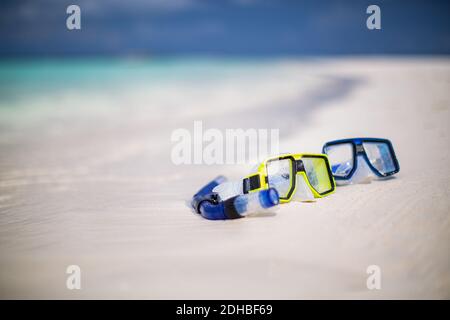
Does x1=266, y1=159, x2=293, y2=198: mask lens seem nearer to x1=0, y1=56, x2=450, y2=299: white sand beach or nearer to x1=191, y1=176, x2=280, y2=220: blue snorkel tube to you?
x1=0, y1=56, x2=450, y2=299: white sand beach

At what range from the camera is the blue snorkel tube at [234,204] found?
3.64m

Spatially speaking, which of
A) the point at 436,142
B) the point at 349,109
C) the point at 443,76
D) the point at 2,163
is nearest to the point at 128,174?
the point at 2,163

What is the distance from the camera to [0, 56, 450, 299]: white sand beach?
299 centimetres

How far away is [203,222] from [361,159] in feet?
7.44

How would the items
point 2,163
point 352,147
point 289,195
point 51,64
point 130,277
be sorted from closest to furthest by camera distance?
point 130,277, point 289,195, point 352,147, point 2,163, point 51,64

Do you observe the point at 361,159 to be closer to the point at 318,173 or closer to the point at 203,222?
the point at 318,173

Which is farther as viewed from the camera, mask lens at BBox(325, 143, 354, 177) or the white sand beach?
mask lens at BBox(325, 143, 354, 177)

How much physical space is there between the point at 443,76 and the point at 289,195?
9.54 m

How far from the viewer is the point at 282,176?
4.43m

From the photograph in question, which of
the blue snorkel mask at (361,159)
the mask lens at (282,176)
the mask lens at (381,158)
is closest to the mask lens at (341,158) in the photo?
the blue snorkel mask at (361,159)

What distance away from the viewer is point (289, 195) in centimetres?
433

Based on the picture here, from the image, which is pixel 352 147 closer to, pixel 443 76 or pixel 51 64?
pixel 443 76

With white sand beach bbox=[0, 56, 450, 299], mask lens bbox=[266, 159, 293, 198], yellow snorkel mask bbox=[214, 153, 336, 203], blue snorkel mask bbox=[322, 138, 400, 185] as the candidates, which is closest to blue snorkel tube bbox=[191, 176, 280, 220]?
white sand beach bbox=[0, 56, 450, 299]

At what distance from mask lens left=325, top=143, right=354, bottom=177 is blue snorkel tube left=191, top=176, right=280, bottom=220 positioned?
173cm
